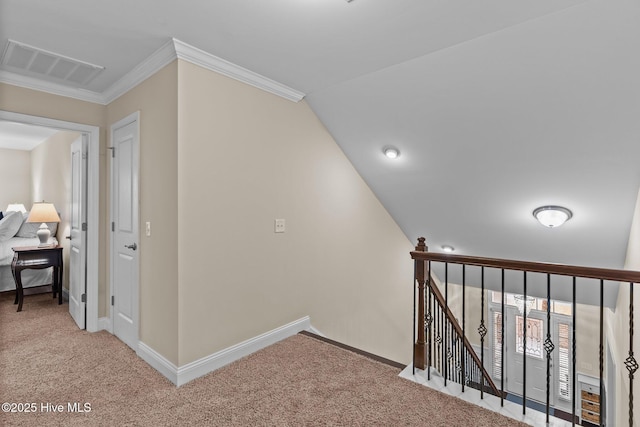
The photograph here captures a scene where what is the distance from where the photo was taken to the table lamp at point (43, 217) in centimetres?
443

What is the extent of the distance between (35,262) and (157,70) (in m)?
3.11

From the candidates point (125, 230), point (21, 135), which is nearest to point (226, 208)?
point (125, 230)

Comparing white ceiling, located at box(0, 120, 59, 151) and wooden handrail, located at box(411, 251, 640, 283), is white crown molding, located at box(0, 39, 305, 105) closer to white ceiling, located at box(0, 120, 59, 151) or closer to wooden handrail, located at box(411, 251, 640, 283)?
white ceiling, located at box(0, 120, 59, 151)

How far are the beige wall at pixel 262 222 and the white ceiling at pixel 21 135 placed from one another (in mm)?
3230

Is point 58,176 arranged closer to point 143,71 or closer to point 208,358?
point 143,71

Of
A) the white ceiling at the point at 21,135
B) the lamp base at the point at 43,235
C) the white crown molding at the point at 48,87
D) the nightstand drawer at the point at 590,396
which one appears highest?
the white ceiling at the point at 21,135

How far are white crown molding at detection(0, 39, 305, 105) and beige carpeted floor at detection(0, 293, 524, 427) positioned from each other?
221 centimetres

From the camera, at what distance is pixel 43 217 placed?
455 centimetres

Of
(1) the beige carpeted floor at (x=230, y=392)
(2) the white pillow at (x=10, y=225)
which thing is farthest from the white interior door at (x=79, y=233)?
(2) the white pillow at (x=10, y=225)

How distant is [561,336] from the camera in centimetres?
688

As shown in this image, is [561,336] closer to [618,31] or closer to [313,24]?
[618,31]

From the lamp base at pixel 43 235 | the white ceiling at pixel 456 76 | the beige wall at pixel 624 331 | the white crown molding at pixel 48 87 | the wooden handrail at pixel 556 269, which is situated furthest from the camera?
the lamp base at pixel 43 235

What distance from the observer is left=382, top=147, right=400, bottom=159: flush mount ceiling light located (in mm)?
3455

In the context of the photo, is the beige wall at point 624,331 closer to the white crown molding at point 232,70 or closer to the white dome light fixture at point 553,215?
the white dome light fixture at point 553,215
